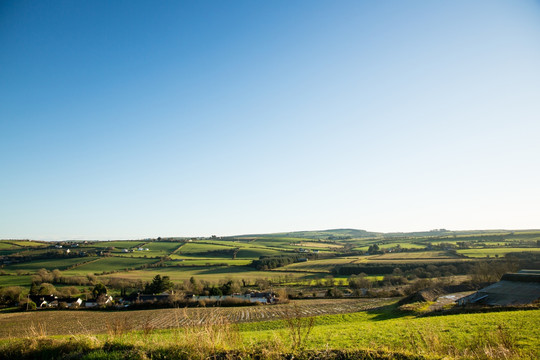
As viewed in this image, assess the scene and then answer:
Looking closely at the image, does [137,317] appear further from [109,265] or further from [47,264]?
[47,264]

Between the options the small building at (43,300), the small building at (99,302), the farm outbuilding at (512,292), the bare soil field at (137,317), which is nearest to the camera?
the farm outbuilding at (512,292)

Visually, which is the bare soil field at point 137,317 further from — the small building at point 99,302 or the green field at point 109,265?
the green field at point 109,265

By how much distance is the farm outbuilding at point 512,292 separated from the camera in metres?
29.0

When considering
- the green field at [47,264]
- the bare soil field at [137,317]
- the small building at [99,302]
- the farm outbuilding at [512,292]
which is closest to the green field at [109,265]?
the green field at [47,264]

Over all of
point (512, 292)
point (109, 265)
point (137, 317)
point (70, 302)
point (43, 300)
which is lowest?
point (70, 302)

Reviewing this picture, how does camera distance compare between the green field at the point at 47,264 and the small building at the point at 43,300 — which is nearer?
the small building at the point at 43,300

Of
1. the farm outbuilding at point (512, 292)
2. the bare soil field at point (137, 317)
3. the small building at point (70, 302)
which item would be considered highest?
the farm outbuilding at point (512, 292)

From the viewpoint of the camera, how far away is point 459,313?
25359 millimetres

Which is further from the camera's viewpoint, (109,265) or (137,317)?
Result: (109,265)

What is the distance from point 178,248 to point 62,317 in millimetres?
81104

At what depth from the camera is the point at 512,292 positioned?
31.6m

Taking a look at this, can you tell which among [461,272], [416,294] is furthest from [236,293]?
[461,272]

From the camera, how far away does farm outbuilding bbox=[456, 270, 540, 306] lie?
28989mm

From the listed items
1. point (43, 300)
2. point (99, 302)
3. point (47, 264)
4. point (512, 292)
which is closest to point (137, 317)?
point (99, 302)
